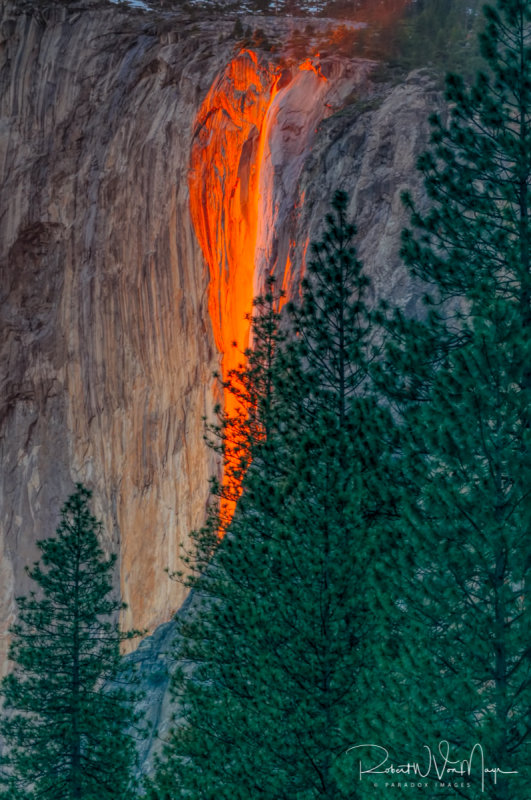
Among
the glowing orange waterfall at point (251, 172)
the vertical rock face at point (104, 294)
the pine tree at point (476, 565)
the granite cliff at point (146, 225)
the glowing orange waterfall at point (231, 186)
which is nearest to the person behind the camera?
the pine tree at point (476, 565)

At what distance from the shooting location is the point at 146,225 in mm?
33031

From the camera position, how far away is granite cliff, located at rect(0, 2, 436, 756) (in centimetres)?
2517

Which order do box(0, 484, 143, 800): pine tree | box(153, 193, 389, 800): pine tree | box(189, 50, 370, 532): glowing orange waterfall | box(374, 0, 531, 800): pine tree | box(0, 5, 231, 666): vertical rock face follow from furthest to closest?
box(0, 5, 231, 666): vertical rock face → box(189, 50, 370, 532): glowing orange waterfall → box(0, 484, 143, 800): pine tree → box(153, 193, 389, 800): pine tree → box(374, 0, 531, 800): pine tree

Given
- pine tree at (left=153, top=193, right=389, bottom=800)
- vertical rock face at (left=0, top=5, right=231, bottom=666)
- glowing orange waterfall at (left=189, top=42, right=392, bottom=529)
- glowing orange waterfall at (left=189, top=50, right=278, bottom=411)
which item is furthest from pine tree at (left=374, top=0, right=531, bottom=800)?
vertical rock face at (left=0, top=5, right=231, bottom=666)

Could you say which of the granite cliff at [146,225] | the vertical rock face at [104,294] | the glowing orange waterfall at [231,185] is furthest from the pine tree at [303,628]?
the vertical rock face at [104,294]

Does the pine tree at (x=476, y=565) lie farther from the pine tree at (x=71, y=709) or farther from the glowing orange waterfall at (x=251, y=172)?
the glowing orange waterfall at (x=251, y=172)

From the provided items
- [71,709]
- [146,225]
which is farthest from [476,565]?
[146,225]

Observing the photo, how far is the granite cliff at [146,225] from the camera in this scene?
991 inches

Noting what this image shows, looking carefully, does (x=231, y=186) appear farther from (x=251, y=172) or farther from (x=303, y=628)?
(x=303, y=628)

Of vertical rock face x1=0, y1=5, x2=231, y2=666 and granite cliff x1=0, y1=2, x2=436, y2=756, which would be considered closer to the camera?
granite cliff x1=0, y1=2, x2=436, y2=756

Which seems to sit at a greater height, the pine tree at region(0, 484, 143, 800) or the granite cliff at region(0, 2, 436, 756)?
the granite cliff at region(0, 2, 436, 756)

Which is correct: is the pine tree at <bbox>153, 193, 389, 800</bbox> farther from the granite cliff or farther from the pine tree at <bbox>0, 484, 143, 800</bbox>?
the granite cliff

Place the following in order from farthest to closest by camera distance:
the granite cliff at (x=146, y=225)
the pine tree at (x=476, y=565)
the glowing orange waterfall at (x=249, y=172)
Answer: the glowing orange waterfall at (x=249, y=172) < the granite cliff at (x=146, y=225) < the pine tree at (x=476, y=565)

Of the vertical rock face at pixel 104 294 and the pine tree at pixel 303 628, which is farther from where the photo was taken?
the vertical rock face at pixel 104 294
